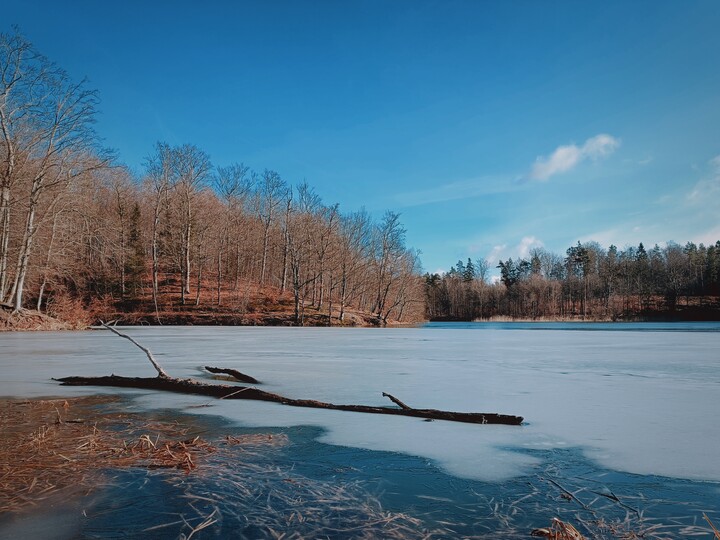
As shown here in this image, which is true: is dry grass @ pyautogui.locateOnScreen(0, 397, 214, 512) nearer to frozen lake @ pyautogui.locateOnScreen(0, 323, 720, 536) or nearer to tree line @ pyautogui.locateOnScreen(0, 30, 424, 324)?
frozen lake @ pyautogui.locateOnScreen(0, 323, 720, 536)

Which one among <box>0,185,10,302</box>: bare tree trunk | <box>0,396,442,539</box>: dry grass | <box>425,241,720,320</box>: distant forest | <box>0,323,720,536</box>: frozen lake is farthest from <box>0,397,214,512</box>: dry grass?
<box>425,241,720,320</box>: distant forest

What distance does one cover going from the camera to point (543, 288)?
84.7 metres

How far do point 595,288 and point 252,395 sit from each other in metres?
90.6

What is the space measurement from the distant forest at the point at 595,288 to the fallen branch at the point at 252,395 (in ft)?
244

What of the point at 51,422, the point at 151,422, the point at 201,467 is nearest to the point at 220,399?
the point at 151,422

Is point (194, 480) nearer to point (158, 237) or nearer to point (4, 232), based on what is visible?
point (4, 232)

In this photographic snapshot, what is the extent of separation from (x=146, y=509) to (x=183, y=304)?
3479cm

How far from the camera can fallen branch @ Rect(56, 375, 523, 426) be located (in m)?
3.73

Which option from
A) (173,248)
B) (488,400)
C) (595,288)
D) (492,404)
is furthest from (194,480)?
→ (595,288)

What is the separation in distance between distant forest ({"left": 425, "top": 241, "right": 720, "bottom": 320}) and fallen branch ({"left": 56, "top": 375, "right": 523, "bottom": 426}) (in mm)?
74336

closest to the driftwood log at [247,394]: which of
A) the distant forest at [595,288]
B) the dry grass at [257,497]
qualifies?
the dry grass at [257,497]

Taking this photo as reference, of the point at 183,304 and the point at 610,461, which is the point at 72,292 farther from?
the point at 610,461

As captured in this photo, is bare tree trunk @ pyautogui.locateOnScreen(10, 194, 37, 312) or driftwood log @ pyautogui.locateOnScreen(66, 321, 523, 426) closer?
driftwood log @ pyautogui.locateOnScreen(66, 321, 523, 426)

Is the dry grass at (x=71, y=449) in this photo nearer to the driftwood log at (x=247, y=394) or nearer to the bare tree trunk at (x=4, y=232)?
the driftwood log at (x=247, y=394)
